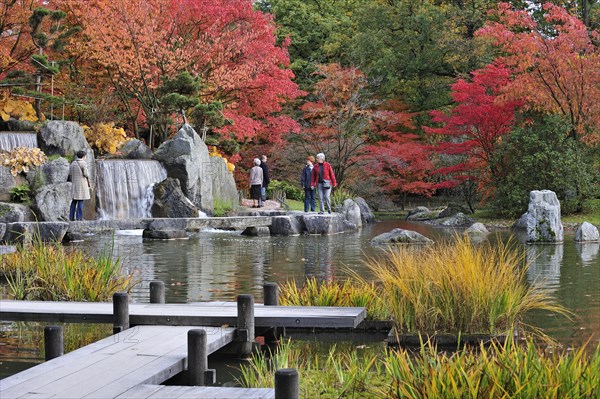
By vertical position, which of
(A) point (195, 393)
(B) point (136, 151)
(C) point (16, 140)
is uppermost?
(C) point (16, 140)

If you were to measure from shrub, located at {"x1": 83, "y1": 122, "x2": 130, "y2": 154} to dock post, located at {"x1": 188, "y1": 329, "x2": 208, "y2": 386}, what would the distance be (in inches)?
869

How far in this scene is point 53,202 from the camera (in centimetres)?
2059

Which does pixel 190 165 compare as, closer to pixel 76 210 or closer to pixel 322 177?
pixel 322 177

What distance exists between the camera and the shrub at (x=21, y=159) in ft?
70.6

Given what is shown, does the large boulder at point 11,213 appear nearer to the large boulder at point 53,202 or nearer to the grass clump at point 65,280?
the large boulder at point 53,202

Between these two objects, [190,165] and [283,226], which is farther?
[190,165]

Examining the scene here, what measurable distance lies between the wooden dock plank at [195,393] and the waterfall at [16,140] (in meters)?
19.1

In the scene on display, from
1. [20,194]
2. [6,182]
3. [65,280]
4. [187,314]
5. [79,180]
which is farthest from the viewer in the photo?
[6,182]

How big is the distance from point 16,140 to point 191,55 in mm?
7724

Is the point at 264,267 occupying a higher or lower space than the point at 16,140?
lower

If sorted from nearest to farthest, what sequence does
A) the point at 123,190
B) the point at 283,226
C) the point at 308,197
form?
the point at 283,226 → the point at 123,190 → the point at 308,197

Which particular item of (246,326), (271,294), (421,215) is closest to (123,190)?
(421,215)

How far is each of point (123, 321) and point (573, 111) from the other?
24040 mm

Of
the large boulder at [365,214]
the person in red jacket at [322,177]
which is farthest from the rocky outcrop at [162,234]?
the large boulder at [365,214]
